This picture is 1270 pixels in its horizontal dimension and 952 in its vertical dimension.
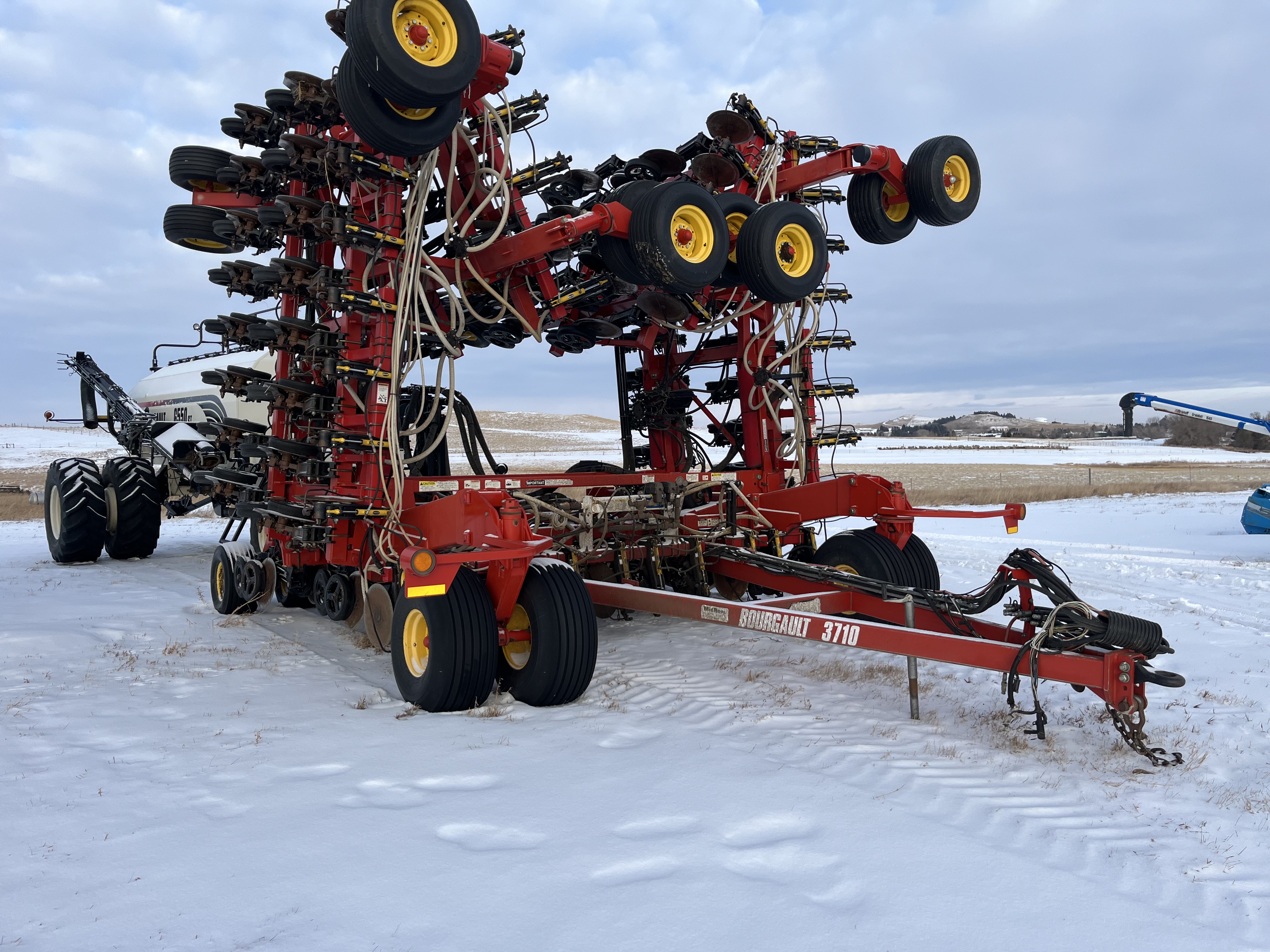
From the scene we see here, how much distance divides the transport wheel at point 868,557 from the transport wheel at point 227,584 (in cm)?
503

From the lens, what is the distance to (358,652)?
6.23 metres

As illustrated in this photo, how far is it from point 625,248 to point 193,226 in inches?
190

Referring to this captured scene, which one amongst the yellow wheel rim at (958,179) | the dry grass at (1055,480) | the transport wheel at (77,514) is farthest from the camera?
the dry grass at (1055,480)

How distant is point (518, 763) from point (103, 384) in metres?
11.6

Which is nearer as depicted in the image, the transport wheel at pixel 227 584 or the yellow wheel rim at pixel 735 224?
the yellow wheel rim at pixel 735 224

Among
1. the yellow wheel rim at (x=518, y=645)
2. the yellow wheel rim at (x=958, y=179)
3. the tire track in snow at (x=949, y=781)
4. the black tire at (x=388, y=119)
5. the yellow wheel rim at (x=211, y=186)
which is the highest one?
the yellow wheel rim at (x=211, y=186)

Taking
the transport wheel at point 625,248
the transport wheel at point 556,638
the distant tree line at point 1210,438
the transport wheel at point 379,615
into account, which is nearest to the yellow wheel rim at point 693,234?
the transport wheel at point 625,248

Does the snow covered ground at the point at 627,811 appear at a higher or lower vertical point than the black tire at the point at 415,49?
lower

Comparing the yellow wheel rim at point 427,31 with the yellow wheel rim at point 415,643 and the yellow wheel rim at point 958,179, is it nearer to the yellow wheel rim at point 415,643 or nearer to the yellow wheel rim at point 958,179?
the yellow wheel rim at point 415,643

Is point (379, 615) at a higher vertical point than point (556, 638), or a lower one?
lower

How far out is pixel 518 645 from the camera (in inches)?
196

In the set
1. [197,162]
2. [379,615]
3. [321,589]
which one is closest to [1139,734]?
[379,615]

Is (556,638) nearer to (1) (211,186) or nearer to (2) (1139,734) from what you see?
(2) (1139,734)

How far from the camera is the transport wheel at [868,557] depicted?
642cm
